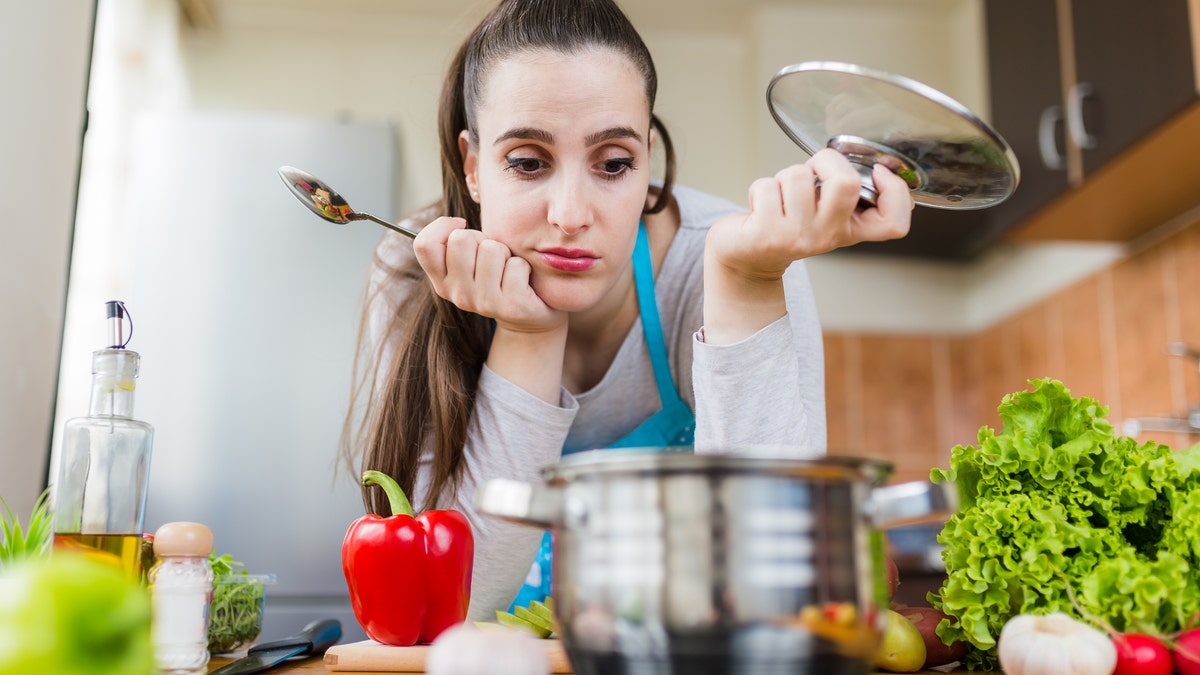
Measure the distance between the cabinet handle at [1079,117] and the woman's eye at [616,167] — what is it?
1616mm

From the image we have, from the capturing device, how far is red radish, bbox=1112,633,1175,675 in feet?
1.97

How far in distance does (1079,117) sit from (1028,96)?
0.29 metres

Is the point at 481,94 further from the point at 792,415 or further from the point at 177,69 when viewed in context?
the point at 177,69

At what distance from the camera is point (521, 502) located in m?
0.53

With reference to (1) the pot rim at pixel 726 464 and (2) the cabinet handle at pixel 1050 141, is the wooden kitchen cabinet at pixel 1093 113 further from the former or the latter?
(1) the pot rim at pixel 726 464

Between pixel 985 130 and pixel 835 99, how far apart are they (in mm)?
113

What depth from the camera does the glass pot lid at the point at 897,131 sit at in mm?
657

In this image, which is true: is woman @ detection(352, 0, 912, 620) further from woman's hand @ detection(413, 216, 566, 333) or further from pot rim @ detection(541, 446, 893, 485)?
pot rim @ detection(541, 446, 893, 485)

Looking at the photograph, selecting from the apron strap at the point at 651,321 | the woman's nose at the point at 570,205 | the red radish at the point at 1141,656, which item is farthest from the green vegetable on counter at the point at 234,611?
the red radish at the point at 1141,656

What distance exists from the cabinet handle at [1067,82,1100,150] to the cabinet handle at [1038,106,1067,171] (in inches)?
2.7

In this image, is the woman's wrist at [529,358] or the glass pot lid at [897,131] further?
the woman's wrist at [529,358]

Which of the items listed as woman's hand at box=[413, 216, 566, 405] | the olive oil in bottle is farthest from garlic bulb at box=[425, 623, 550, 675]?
woman's hand at box=[413, 216, 566, 405]

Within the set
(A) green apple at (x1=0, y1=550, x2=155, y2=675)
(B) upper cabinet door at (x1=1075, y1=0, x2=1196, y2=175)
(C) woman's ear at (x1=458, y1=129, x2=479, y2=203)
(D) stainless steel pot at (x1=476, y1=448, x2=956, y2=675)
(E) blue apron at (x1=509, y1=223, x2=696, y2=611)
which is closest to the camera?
(A) green apple at (x1=0, y1=550, x2=155, y2=675)

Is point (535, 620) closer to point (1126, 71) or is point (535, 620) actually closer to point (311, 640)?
point (311, 640)
